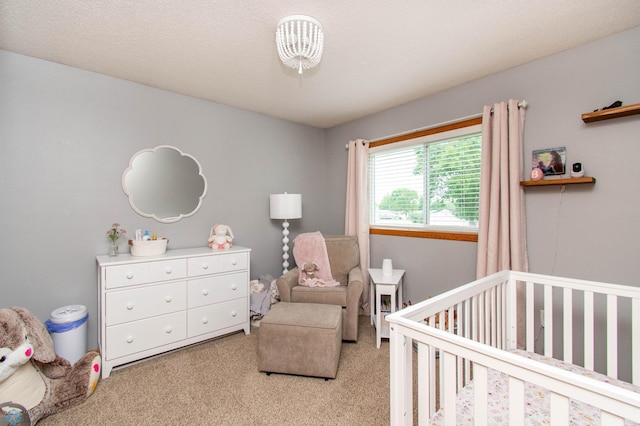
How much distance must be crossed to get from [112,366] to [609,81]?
3.96 m

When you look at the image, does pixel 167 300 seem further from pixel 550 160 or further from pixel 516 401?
pixel 550 160

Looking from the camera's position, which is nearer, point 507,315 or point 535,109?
point 507,315

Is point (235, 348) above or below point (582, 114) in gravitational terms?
below

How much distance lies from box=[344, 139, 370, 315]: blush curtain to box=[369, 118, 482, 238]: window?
153 mm

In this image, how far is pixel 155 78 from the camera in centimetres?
242

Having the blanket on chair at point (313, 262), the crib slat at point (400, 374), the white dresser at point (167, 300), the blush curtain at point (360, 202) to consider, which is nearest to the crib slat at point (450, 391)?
the crib slat at point (400, 374)

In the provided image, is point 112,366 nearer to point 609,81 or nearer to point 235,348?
point 235,348

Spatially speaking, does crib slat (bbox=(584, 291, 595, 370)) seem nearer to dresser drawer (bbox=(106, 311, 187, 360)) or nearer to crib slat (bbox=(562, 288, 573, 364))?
crib slat (bbox=(562, 288, 573, 364))

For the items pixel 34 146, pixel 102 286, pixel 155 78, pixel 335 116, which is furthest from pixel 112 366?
pixel 335 116

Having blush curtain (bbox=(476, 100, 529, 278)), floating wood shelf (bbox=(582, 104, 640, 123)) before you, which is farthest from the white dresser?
floating wood shelf (bbox=(582, 104, 640, 123))

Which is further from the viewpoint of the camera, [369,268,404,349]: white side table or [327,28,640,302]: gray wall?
[369,268,404,349]: white side table

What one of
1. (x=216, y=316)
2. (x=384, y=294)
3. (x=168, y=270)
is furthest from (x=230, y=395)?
(x=384, y=294)

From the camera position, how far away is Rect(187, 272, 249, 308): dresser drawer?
241cm

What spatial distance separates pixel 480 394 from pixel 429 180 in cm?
226
